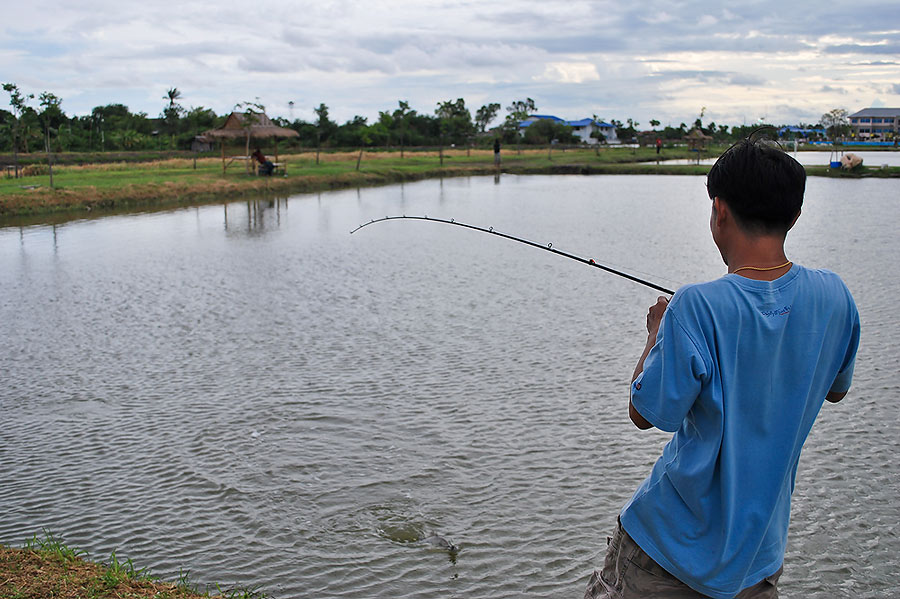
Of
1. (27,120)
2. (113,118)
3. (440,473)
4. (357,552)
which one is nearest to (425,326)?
(440,473)

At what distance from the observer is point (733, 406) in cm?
200

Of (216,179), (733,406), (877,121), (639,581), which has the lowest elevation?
(639,581)

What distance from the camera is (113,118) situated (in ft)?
212

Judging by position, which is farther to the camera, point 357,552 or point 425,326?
point 425,326

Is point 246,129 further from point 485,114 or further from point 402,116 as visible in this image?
point 485,114

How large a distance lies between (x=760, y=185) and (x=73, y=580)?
3527mm

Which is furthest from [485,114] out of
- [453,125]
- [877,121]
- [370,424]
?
[370,424]

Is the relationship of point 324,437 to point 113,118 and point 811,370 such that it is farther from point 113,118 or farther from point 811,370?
point 113,118

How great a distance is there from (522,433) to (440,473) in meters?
0.99

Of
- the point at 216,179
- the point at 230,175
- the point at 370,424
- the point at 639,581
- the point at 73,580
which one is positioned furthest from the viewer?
the point at 230,175

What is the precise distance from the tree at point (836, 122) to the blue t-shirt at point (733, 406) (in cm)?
8683

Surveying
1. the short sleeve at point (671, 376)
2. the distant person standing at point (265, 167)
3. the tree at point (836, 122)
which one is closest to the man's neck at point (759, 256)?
the short sleeve at point (671, 376)

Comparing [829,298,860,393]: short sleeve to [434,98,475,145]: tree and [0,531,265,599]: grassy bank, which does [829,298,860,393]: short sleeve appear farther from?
[434,98,475,145]: tree

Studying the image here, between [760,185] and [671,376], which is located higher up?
[760,185]
